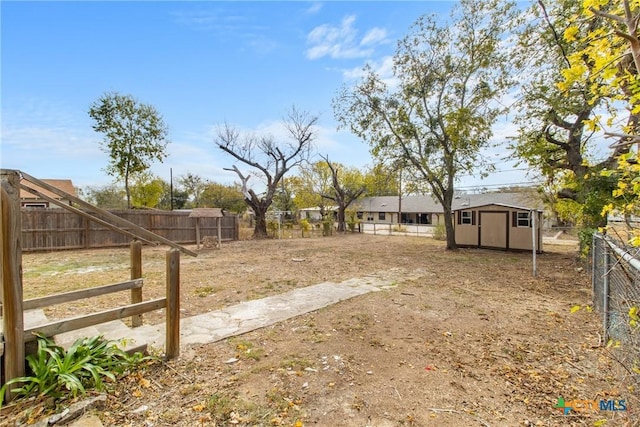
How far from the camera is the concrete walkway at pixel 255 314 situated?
3.38m

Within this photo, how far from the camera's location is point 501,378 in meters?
2.70

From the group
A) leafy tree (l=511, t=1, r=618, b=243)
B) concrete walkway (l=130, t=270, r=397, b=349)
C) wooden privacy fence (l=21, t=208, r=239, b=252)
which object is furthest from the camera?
wooden privacy fence (l=21, t=208, r=239, b=252)

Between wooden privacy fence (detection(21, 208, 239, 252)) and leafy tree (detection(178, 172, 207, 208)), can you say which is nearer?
A: wooden privacy fence (detection(21, 208, 239, 252))

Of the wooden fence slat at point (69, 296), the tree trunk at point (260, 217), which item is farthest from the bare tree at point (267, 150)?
the wooden fence slat at point (69, 296)

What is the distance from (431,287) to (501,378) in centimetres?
343

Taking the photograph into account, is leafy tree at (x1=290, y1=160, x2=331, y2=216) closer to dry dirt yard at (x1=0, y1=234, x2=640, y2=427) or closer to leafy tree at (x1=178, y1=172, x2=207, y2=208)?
leafy tree at (x1=178, y1=172, x2=207, y2=208)

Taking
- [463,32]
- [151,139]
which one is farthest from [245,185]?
[463,32]

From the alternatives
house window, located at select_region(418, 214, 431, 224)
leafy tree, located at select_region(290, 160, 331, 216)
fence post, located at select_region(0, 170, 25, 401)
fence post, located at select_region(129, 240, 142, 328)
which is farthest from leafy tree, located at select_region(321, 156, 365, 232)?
fence post, located at select_region(0, 170, 25, 401)

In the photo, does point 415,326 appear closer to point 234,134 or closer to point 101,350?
point 101,350

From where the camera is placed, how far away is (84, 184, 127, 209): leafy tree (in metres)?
30.1

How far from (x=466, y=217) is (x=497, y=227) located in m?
1.37

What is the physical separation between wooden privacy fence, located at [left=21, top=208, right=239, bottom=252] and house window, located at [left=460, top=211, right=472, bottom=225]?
12544mm

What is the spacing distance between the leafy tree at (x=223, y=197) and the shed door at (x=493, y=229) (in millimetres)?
24827

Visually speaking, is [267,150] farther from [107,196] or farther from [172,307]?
[107,196]
